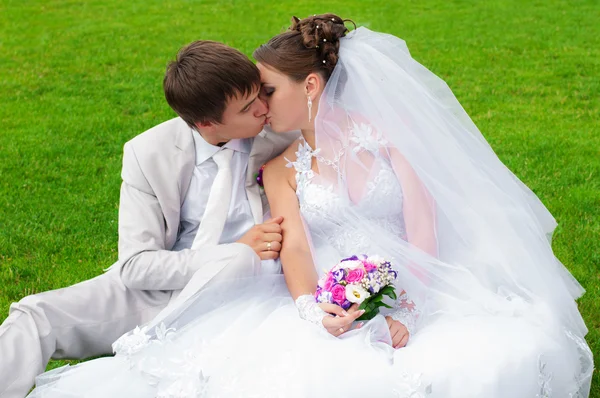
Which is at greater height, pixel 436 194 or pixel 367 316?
pixel 436 194

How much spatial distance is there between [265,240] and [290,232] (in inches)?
6.5

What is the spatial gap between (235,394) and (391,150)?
5.00ft

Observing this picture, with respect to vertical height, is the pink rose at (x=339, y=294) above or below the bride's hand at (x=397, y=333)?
above

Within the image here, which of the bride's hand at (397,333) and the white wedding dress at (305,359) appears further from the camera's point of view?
the bride's hand at (397,333)

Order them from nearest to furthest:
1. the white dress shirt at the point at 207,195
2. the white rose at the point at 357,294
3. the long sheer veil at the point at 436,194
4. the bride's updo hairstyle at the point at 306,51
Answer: the white rose at the point at 357,294 → the long sheer veil at the point at 436,194 → the bride's updo hairstyle at the point at 306,51 → the white dress shirt at the point at 207,195

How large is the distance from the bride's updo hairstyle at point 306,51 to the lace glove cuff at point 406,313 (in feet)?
4.10


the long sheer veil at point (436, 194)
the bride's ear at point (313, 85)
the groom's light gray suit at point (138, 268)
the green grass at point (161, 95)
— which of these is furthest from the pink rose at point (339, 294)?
the green grass at point (161, 95)

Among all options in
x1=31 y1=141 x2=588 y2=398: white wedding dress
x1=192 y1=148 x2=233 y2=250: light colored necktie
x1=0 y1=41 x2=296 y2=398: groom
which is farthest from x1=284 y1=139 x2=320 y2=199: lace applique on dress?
x1=31 y1=141 x2=588 y2=398: white wedding dress

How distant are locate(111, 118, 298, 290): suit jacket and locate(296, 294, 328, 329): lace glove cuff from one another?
1.89ft

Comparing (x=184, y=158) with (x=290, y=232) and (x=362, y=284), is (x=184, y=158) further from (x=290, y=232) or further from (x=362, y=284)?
(x=362, y=284)

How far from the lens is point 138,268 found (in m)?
4.35

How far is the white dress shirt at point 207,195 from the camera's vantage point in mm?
4625

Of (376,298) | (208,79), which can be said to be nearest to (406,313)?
(376,298)

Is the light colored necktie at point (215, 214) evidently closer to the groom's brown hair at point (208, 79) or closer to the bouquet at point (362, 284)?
the groom's brown hair at point (208, 79)
